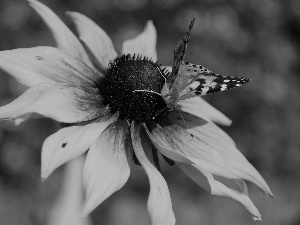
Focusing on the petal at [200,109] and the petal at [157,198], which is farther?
the petal at [200,109]

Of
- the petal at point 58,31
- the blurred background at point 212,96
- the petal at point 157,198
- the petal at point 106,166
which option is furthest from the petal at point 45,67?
the blurred background at point 212,96

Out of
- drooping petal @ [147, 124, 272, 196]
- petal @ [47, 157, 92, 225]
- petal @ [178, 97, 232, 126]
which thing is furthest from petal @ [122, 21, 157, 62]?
petal @ [47, 157, 92, 225]

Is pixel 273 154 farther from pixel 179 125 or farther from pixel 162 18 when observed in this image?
pixel 179 125

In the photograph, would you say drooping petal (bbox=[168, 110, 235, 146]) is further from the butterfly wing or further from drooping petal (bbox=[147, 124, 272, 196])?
the butterfly wing

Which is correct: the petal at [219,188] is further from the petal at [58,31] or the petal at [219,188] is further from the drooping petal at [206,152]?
the petal at [58,31]

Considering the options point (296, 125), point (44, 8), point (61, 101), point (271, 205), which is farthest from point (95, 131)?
point (296, 125)
